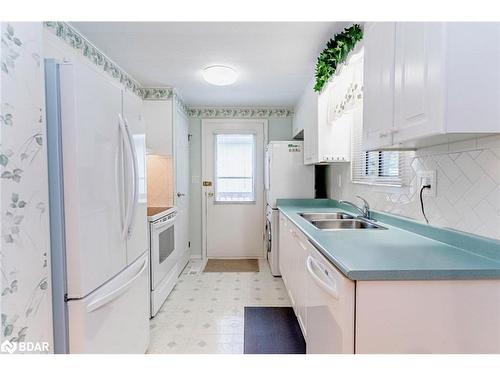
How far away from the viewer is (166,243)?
111 inches

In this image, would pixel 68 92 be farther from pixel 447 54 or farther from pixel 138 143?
pixel 447 54

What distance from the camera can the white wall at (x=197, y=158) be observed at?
4.12m

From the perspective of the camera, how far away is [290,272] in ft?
7.84

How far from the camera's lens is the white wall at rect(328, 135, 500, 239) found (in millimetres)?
1141

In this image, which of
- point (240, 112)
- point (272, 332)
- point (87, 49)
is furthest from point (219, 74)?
point (272, 332)

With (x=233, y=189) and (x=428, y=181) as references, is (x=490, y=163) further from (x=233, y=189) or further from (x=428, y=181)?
(x=233, y=189)

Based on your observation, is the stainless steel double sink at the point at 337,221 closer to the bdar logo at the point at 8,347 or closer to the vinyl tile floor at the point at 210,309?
the vinyl tile floor at the point at 210,309

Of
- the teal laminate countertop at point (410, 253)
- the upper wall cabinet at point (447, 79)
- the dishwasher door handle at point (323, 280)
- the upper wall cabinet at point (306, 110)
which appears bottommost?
the dishwasher door handle at point (323, 280)

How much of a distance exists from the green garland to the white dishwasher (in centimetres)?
135

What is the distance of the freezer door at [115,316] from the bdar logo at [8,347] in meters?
0.23

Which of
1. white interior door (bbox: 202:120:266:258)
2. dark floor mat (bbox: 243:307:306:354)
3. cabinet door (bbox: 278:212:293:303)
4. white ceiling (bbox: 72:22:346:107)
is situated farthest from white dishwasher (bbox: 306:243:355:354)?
white interior door (bbox: 202:120:266:258)

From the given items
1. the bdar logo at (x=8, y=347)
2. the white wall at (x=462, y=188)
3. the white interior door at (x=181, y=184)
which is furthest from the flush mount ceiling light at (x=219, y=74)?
the bdar logo at (x=8, y=347)

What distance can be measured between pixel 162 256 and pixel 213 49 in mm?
1902

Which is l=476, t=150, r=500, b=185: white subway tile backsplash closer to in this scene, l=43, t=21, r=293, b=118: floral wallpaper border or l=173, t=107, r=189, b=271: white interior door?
l=43, t=21, r=293, b=118: floral wallpaper border
